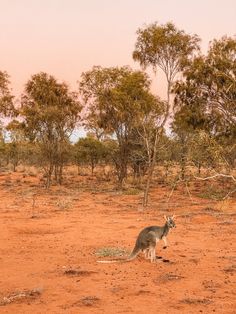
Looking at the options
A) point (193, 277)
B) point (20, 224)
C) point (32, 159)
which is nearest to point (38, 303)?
point (193, 277)

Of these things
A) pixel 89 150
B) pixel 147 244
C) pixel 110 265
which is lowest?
pixel 110 265

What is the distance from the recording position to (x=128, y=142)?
39.1 metres

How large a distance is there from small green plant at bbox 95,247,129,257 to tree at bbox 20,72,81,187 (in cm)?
2532

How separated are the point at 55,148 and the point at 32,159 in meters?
28.7

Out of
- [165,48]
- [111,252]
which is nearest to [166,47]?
[165,48]

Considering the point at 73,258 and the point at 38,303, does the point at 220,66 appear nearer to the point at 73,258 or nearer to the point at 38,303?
the point at 73,258

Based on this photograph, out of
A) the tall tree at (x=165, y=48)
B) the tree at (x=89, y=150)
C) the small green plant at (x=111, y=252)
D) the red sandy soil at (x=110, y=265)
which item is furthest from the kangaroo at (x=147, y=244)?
the tree at (x=89, y=150)

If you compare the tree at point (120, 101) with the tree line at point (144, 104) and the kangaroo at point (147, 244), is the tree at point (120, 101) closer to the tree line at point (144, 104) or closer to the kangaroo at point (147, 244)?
the tree line at point (144, 104)

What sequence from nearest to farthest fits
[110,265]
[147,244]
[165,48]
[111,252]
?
[110,265] → [147,244] → [111,252] → [165,48]

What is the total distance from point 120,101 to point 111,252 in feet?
58.8

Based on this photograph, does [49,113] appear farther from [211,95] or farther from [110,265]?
[110,265]

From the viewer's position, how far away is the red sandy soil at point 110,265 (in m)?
9.35

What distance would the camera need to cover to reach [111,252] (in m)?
13.8

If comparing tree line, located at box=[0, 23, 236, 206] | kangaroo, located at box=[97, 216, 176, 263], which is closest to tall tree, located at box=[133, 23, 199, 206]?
tree line, located at box=[0, 23, 236, 206]
